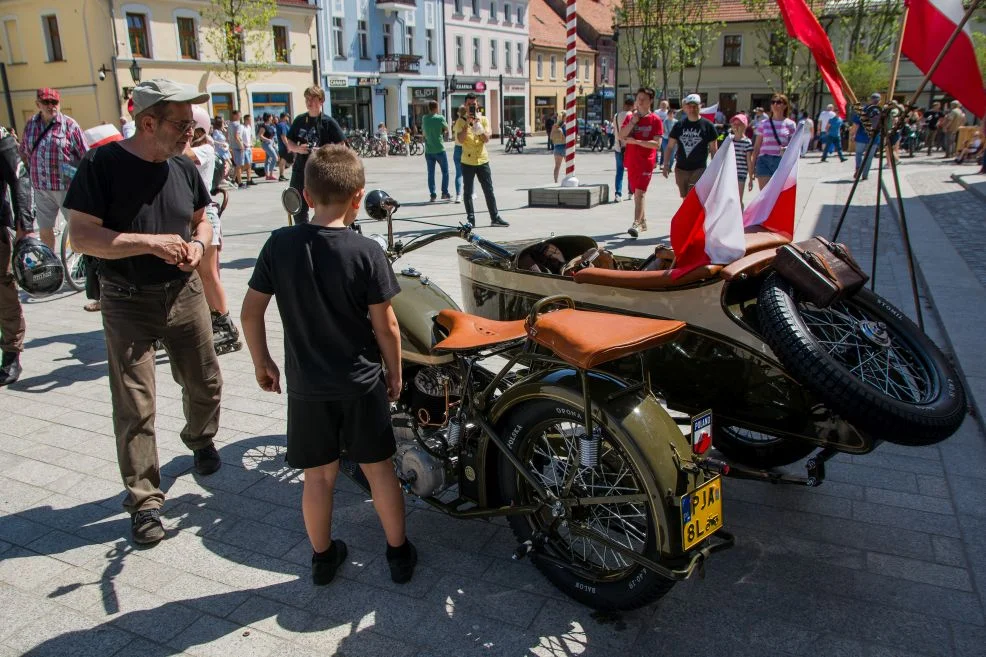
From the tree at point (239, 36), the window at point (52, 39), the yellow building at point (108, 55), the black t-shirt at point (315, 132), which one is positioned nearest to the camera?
the black t-shirt at point (315, 132)

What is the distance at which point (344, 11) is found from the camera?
40.4 m

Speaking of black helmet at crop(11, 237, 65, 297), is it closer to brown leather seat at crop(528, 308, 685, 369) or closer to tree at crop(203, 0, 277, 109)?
brown leather seat at crop(528, 308, 685, 369)

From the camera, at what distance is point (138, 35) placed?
103 feet

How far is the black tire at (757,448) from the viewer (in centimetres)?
347

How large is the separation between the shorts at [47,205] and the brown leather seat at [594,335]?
6.09m

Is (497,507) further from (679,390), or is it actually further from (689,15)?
(689,15)

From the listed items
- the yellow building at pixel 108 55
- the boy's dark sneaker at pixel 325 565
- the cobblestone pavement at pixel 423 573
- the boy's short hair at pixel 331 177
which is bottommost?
the cobblestone pavement at pixel 423 573

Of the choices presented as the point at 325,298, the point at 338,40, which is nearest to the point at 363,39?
the point at 338,40

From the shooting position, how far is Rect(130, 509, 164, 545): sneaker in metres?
3.21

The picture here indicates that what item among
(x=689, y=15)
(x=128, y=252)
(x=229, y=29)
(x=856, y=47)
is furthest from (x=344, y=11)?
(x=128, y=252)

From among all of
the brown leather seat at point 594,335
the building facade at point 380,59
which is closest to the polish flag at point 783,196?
the brown leather seat at point 594,335

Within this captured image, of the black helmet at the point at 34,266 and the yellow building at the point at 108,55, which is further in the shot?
the yellow building at the point at 108,55

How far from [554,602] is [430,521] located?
805mm

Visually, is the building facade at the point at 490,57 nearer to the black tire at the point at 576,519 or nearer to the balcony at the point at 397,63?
the balcony at the point at 397,63
